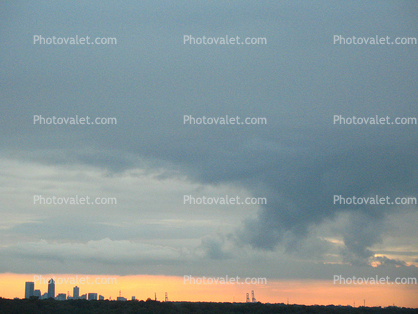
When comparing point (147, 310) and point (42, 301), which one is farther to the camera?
point (42, 301)

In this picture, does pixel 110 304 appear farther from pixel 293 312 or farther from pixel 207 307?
pixel 293 312

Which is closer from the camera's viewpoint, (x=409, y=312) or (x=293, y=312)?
(x=293, y=312)

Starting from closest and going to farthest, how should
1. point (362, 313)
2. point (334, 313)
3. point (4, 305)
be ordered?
point (4, 305) → point (334, 313) → point (362, 313)

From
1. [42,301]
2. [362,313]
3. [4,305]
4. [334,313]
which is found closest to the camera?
[4,305]

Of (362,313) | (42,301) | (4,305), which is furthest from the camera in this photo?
(362,313)

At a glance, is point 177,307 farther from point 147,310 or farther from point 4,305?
point 4,305

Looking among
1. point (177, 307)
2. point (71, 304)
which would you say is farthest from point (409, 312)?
point (71, 304)

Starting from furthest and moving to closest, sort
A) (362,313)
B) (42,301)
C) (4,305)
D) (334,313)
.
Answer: (362,313), (334,313), (42,301), (4,305)

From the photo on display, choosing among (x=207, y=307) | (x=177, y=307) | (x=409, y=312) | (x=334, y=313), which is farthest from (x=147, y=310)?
(x=409, y=312)
